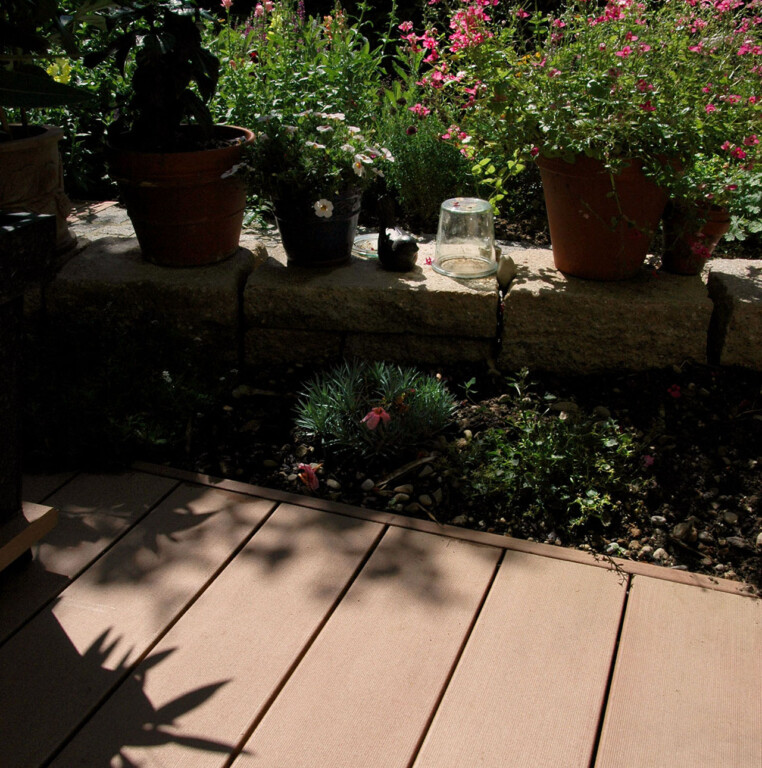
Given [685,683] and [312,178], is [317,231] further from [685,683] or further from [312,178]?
[685,683]

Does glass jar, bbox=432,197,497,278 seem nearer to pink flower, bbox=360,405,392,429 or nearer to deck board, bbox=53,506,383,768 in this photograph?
pink flower, bbox=360,405,392,429

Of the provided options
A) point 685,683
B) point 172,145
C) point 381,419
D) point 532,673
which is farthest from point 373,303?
point 685,683

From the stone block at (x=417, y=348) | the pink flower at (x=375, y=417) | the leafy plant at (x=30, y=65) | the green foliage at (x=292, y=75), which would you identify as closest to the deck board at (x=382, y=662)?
the pink flower at (x=375, y=417)

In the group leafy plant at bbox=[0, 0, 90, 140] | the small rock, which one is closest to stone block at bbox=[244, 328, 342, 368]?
leafy plant at bbox=[0, 0, 90, 140]

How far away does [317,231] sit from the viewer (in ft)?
8.87

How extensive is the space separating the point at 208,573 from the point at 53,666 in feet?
1.26

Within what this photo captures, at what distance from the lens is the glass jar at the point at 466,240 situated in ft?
9.13

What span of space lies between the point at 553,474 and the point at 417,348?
0.82 metres

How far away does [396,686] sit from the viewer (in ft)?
5.12

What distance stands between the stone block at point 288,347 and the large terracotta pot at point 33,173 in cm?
82

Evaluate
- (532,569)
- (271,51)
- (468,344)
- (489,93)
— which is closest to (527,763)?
(532,569)

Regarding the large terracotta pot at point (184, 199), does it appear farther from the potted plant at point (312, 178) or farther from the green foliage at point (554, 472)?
the green foliage at point (554, 472)

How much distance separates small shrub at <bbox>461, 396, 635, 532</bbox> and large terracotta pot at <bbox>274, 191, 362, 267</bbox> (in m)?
0.95

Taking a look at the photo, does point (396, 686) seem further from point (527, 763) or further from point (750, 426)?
point (750, 426)
